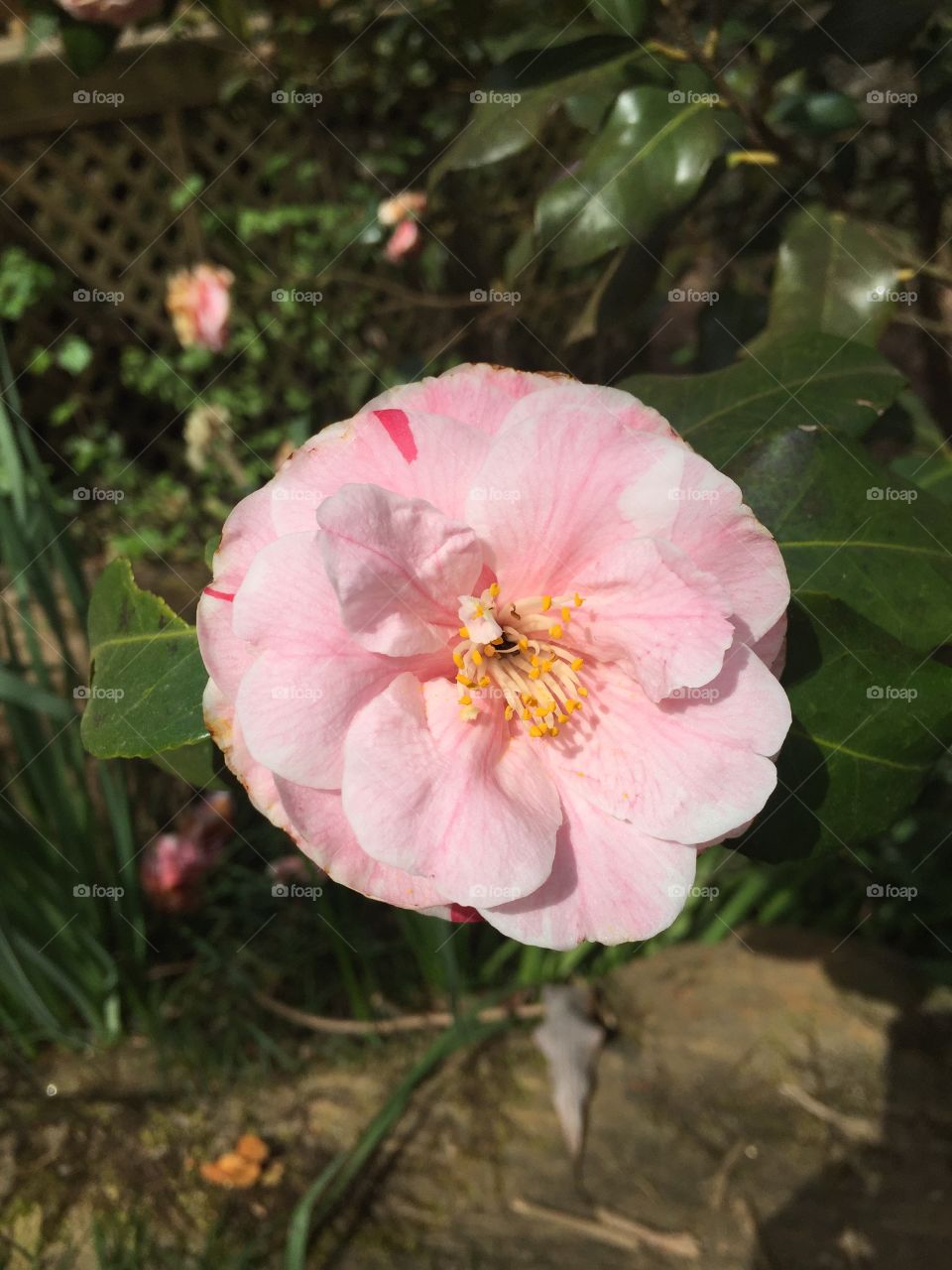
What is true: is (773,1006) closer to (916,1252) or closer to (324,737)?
(916,1252)

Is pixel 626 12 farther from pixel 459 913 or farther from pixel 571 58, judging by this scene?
pixel 459 913

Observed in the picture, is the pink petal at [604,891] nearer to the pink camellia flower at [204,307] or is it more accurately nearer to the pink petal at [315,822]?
the pink petal at [315,822]

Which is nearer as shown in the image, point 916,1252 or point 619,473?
point 619,473

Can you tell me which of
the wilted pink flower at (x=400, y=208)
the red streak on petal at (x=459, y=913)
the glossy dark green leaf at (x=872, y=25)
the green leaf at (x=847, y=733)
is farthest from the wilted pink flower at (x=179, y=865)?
the glossy dark green leaf at (x=872, y=25)

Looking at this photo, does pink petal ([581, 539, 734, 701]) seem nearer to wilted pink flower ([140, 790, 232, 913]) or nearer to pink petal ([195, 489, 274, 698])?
pink petal ([195, 489, 274, 698])

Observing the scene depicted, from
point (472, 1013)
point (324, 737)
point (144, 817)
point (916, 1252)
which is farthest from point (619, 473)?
point (144, 817)

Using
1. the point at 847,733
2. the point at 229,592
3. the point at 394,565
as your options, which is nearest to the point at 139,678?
the point at 229,592

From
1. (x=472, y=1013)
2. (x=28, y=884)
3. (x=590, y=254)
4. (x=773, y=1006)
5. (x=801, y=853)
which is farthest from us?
(x=773, y=1006)
